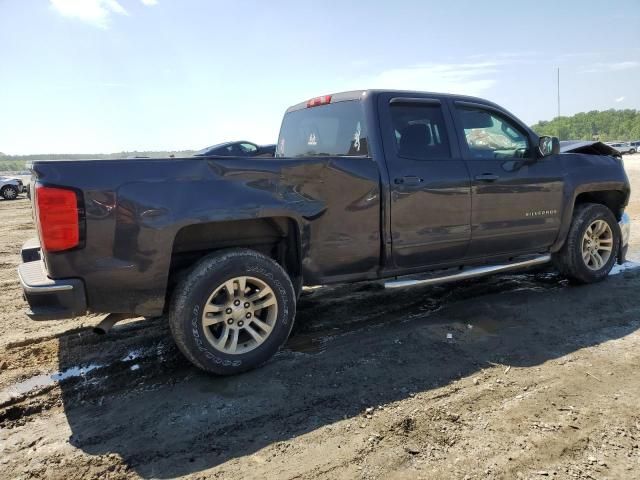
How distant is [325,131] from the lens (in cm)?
445

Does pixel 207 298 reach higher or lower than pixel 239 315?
higher

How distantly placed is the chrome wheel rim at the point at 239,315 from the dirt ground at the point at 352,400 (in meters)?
0.24

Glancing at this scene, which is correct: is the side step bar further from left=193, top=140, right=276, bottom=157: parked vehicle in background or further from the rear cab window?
left=193, top=140, right=276, bottom=157: parked vehicle in background

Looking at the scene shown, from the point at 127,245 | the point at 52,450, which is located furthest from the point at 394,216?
the point at 52,450

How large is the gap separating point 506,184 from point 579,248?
4.37ft

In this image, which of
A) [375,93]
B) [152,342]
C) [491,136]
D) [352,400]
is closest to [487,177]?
[491,136]

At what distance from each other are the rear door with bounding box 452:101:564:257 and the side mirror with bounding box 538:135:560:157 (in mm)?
79

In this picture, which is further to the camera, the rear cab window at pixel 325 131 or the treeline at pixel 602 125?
the treeline at pixel 602 125

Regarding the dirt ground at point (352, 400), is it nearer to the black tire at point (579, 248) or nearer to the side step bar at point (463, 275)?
the side step bar at point (463, 275)

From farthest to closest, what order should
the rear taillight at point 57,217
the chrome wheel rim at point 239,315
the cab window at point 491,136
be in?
the cab window at point 491,136 → the chrome wheel rim at point 239,315 → the rear taillight at point 57,217

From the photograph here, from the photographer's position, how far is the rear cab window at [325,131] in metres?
4.08

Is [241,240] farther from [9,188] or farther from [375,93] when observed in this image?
[9,188]

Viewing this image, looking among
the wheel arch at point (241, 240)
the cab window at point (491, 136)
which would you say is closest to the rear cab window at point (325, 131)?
the wheel arch at point (241, 240)

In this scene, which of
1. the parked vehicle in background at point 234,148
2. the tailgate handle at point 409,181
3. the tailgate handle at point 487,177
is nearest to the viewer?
the tailgate handle at point 409,181
